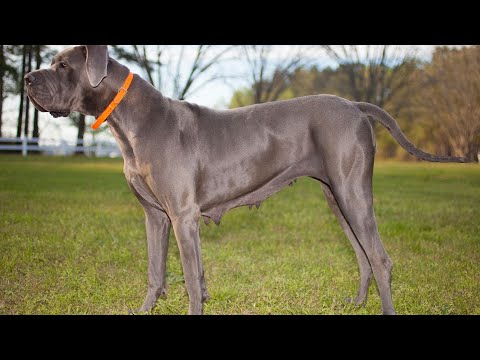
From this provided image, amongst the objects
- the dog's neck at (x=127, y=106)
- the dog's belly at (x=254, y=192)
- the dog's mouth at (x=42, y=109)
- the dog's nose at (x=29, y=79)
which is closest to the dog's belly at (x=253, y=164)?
the dog's belly at (x=254, y=192)

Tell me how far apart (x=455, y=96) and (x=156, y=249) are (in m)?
27.0

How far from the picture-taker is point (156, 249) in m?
3.78

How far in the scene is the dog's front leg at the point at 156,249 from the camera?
12.3 ft

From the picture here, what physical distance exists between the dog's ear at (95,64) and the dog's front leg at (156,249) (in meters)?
1.07

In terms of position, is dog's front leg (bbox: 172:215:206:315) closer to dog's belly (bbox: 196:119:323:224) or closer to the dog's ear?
dog's belly (bbox: 196:119:323:224)

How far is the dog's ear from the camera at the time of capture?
10.6 ft

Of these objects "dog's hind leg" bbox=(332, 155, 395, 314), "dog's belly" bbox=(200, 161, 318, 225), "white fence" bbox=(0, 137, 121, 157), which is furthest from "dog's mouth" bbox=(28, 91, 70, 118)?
"white fence" bbox=(0, 137, 121, 157)

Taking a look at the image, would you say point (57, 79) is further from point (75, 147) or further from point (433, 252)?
point (75, 147)

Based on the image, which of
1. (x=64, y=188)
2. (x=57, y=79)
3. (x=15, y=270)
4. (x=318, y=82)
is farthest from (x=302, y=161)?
(x=318, y=82)

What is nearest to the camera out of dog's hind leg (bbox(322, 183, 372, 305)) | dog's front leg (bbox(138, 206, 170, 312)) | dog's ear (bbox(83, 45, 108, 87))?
dog's ear (bbox(83, 45, 108, 87))

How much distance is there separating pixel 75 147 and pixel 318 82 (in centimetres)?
1671

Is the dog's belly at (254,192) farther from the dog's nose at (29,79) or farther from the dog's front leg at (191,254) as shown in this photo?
the dog's nose at (29,79)

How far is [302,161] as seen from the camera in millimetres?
3531

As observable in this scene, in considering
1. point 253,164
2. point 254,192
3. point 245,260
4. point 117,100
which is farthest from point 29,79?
point 245,260
